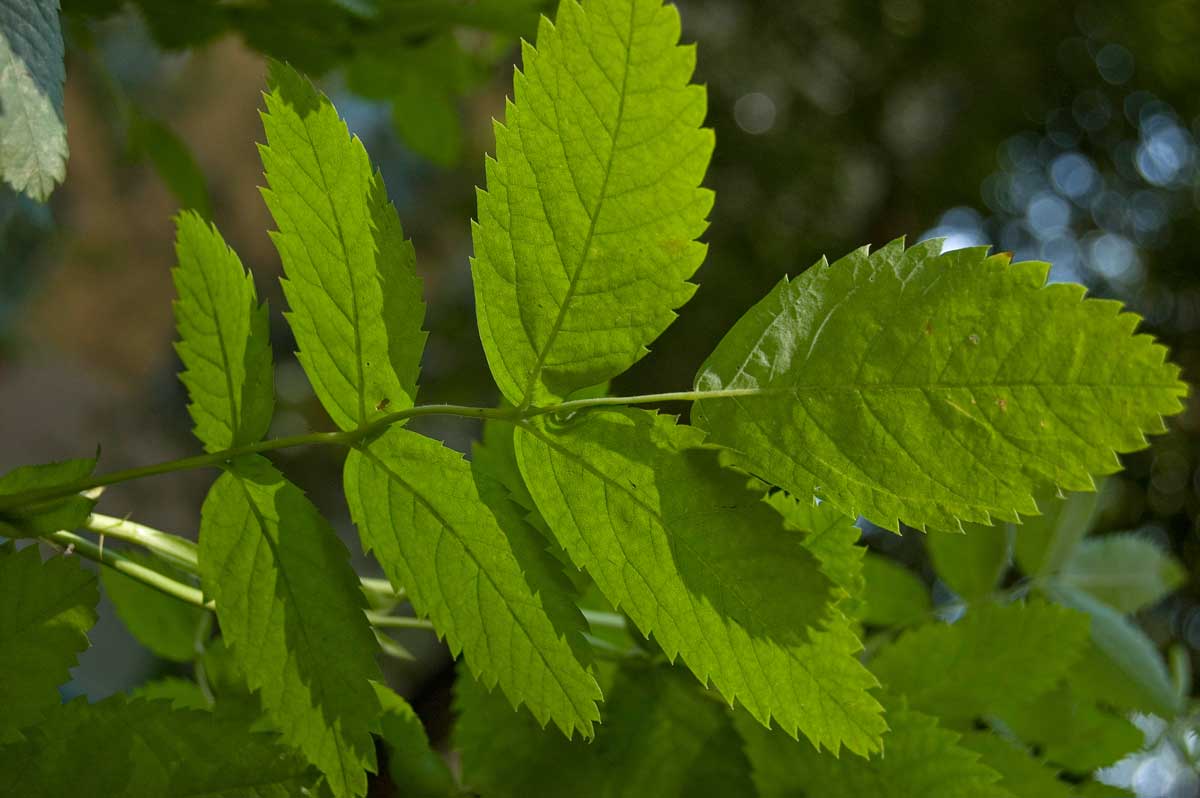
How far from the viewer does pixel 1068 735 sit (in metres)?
0.54

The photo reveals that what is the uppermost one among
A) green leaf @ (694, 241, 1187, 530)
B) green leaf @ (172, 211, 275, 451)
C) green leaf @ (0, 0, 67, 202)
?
green leaf @ (0, 0, 67, 202)

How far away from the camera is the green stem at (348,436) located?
325mm

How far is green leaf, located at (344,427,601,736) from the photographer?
1.06 feet

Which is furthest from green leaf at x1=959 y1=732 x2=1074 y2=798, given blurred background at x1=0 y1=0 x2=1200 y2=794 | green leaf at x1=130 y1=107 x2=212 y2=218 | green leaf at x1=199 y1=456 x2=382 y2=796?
blurred background at x1=0 y1=0 x2=1200 y2=794

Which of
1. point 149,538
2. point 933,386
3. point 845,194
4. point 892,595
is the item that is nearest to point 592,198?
point 933,386

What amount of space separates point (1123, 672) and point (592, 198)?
1.68ft

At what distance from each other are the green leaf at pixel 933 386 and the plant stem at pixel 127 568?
222 millimetres

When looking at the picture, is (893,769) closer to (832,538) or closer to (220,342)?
(832,538)

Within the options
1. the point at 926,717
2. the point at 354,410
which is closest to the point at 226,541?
the point at 354,410

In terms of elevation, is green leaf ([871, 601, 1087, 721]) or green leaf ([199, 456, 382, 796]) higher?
green leaf ([199, 456, 382, 796])

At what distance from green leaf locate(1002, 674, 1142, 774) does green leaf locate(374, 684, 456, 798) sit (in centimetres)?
31

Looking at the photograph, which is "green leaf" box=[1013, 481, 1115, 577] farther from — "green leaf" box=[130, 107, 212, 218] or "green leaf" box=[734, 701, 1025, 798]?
"green leaf" box=[130, 107, 212, 218]

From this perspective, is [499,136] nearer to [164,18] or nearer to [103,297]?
[164,18]

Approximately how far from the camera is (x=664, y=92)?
0.29 meters
